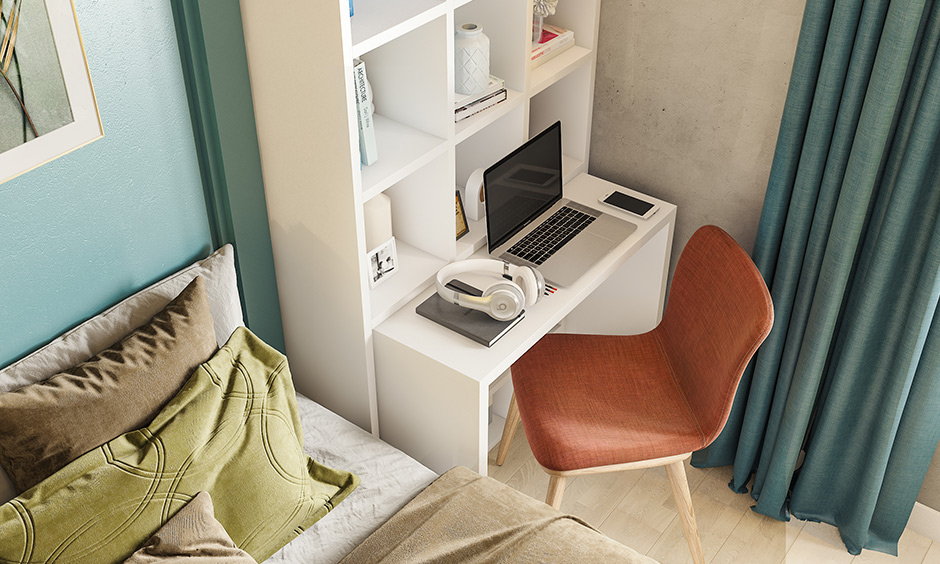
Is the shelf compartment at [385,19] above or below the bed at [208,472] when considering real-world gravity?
above

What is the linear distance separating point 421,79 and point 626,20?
2.22ft

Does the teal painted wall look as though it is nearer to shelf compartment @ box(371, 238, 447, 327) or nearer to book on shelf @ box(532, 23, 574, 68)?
shelf compartment @ box(371, 238, 447, 327)

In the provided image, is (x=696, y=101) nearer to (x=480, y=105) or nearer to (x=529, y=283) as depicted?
(x=480, y=105)

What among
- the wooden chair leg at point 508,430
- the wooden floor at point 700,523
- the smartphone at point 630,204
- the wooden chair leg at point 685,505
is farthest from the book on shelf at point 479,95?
the wooden floor at point 700,523

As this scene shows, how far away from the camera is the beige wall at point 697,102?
6.89 feet

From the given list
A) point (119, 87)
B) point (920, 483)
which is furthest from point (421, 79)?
point (920, 483)

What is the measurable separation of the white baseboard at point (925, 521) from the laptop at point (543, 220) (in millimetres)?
1116

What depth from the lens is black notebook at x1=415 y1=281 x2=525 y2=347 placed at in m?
1.94

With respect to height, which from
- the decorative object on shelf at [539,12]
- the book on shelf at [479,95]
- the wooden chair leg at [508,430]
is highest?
the decorative object on shelf at [539,12]

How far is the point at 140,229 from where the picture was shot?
1.74 metres

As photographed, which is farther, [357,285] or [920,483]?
[920,483]

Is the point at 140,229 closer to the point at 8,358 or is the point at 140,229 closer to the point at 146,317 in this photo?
the point at 146,317

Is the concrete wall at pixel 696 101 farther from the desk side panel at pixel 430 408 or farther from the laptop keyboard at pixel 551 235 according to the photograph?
the desk side panel at pixel 430 408

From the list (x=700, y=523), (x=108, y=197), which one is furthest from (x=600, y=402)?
A: (x=108, y=197)
